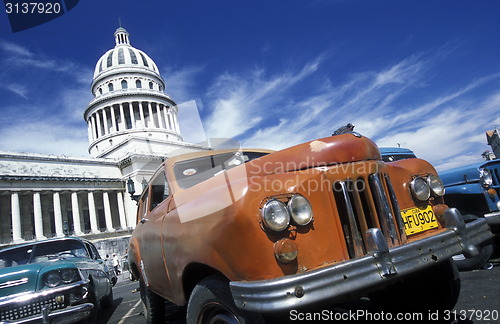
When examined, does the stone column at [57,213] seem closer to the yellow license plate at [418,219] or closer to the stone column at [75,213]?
the stone column at [75,213]

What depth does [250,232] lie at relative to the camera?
1981mm

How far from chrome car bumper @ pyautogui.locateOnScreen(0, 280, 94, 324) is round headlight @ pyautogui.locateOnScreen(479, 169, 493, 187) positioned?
653 cm

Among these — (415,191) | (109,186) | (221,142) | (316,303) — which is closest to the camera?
(316,303)

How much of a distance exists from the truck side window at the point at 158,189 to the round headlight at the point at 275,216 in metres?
1.99

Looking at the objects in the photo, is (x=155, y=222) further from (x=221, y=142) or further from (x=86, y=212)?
(x=86, y=212)

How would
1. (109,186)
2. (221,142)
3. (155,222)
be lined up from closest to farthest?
(155,222)
(221,142)
(109,186)

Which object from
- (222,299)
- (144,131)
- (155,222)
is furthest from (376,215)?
(144,131)

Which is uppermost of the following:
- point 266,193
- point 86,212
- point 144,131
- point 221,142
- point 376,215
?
point 144,131

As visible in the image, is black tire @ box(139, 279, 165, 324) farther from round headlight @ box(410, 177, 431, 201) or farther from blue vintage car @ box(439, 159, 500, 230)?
blue vintage car @ box(439, 159, 500, 230)

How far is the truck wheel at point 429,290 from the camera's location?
2.90 m

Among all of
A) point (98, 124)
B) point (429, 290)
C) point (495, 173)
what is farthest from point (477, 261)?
point (98, 124)

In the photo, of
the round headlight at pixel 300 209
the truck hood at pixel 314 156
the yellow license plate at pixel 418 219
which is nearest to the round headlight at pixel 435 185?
the yellow license plate at pixel 418 219

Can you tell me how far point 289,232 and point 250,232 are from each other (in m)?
0.28

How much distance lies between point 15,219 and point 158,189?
132ft
